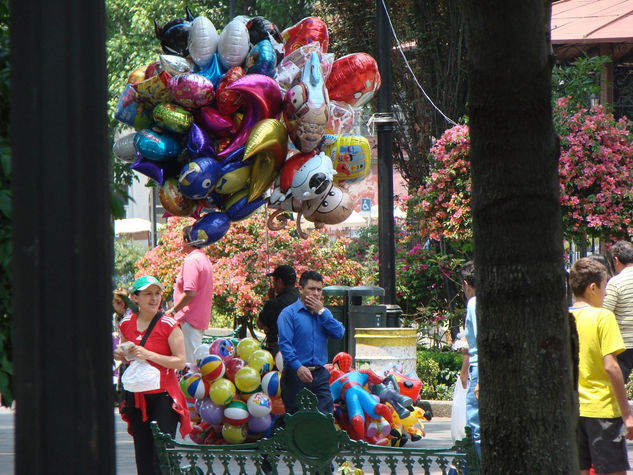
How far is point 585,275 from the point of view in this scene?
5.94 meters

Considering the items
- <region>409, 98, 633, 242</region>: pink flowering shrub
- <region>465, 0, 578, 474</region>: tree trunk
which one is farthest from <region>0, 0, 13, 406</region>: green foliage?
<region>409, 98, 633, 242</region>: pink flowering shrub

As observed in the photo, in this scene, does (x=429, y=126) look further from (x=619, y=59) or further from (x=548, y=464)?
(x=548, y=464)

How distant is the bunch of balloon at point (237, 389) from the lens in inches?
330

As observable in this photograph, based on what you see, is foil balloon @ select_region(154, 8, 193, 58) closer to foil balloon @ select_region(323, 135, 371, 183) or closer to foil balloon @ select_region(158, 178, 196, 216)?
foil balloon @ select_region(158, 178, 196, 216)

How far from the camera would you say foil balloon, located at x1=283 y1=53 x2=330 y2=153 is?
23.7ft

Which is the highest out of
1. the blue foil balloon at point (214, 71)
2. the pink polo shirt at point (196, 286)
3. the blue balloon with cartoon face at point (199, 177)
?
the blue foil balloon at point (214, 71)

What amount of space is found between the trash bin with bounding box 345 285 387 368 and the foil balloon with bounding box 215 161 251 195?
4.26m

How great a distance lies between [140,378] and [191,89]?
2.07 meters

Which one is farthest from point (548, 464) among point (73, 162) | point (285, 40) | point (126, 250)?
point (126, 250)

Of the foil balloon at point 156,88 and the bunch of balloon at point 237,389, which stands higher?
the foil balloon at point 156,88

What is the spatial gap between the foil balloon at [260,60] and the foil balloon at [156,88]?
60 centimetres

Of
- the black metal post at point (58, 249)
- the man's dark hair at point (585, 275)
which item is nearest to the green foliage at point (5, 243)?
the black metal post at point (58, 249)

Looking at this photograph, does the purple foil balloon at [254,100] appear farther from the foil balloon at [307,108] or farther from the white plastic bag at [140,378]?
the white plastic bag at [140,378]

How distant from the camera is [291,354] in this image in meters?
7.76
